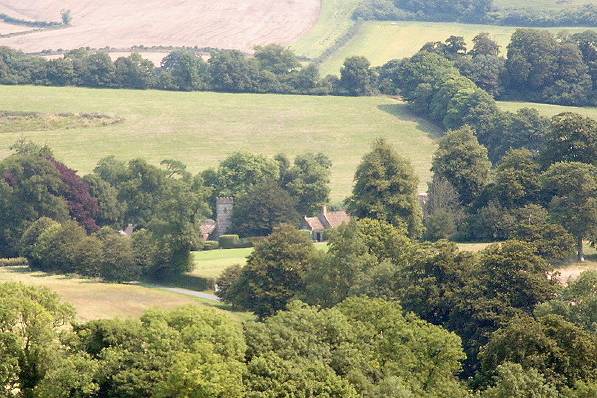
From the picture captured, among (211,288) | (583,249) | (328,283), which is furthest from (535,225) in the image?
(211,288)

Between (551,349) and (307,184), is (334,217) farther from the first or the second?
(551,349)

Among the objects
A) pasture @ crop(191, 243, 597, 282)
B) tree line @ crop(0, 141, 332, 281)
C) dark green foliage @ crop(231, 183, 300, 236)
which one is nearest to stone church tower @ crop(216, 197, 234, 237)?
tree line @ crop(0, 141, 332, 281)

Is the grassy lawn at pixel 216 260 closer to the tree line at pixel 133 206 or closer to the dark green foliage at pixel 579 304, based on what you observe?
the tree line at pixel 133 206

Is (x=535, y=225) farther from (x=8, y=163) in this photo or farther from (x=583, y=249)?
(x=8, y=163)

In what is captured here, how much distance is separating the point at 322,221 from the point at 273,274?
4193cm

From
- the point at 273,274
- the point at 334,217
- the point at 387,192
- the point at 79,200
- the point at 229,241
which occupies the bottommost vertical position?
the point at 334,217

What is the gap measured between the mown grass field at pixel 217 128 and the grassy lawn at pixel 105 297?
50.2m

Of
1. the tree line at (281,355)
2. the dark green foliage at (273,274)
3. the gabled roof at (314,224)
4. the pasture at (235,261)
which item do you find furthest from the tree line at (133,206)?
the tree line at (281,355)

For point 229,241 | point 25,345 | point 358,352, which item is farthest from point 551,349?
point 229,241

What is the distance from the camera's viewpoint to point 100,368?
69.3 meters

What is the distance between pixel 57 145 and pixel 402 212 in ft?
217

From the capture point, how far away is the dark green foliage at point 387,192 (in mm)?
112188

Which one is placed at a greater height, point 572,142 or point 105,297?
point 572,142

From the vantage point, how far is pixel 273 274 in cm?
10231
